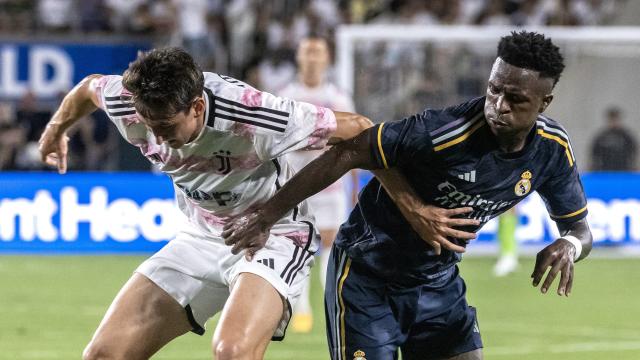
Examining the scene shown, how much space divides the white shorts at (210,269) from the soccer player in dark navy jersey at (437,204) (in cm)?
15

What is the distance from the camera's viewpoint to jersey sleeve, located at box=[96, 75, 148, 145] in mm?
5707

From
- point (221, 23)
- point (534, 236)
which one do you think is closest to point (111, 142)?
point (221, 23)

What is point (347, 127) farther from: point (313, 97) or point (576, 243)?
point (313, 97)

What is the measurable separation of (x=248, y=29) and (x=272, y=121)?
1319 centimetres

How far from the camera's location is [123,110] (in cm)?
574

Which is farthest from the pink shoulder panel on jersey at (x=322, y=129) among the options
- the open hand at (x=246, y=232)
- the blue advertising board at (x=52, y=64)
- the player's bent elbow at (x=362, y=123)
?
the blue advertising board at (x=52, y=64)

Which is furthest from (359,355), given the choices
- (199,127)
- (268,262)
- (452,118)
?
(199,127)

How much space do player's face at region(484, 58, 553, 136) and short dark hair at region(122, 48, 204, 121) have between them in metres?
1.23

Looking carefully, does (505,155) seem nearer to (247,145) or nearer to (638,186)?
(247,145)

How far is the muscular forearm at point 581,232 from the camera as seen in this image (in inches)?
223

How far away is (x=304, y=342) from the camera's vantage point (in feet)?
31.2

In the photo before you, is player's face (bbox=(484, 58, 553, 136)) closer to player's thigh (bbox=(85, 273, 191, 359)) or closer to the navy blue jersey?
the navy blue jersey

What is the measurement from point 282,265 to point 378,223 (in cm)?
48

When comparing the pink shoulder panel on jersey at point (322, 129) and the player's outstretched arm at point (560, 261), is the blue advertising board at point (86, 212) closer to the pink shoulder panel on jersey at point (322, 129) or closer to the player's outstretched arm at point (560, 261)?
the pink shoulder panel on jersey at point (322, 129)
